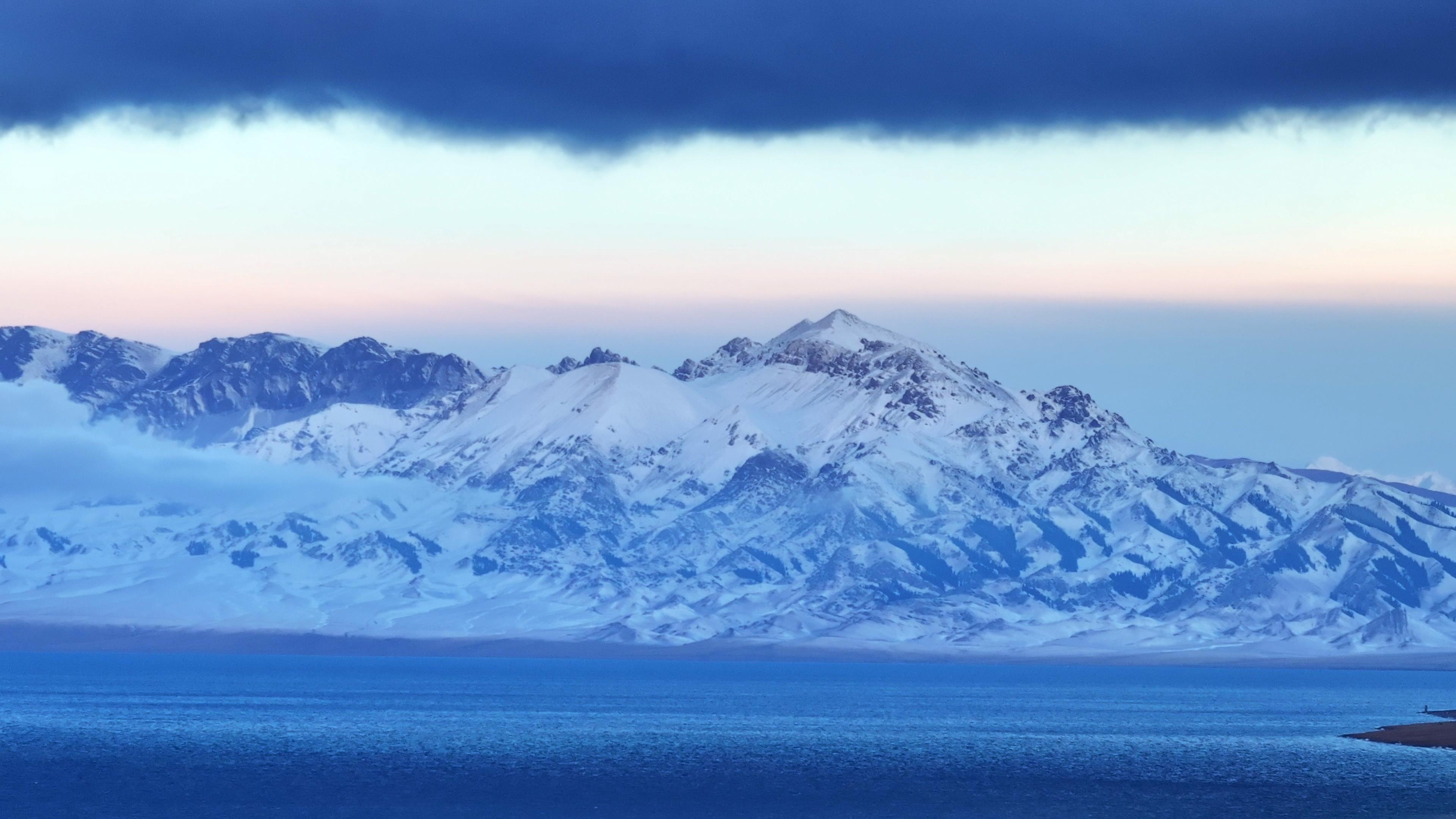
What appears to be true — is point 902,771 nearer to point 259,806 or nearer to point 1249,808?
point 1249,808

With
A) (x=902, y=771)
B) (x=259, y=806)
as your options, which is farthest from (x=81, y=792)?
(x=902, y=771)

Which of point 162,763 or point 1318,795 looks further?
point 162,763

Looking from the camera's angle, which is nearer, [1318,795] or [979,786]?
[1318,795]

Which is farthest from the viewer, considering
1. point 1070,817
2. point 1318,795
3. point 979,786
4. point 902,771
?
point 902,771

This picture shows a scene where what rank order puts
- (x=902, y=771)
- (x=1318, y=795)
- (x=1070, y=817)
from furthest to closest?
(x=902, y=771), (x=1318, y=795), (x=1070, y=817)

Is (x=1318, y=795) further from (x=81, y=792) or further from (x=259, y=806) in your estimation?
(x=81, y=792)

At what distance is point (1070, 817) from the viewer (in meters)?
153

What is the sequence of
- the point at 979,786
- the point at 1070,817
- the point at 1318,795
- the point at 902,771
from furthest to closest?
the point at 902,771, the point at 979,786, the point at 1318,795, the point at 1070,817

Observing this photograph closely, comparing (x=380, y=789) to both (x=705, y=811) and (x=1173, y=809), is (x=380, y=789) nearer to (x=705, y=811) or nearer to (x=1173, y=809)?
(x=705, y=811)

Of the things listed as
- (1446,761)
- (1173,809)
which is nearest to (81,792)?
(1173,809)

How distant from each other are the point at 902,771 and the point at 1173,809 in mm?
37209

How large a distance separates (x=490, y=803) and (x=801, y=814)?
2315 centimetres

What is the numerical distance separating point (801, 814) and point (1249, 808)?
32909 millimetres

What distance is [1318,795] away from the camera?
6540 inches
